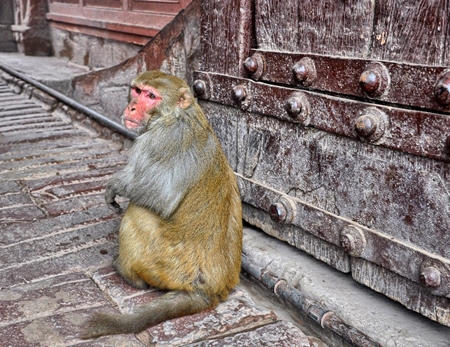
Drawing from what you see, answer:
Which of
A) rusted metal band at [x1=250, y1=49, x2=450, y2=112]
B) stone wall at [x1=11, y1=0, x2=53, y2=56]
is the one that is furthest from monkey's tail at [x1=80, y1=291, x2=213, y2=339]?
stone wall at [x1=11, y1=0, x2=53, y2=56]

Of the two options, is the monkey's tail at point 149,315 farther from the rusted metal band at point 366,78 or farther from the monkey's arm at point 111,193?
the rusted metal band at point 366,78

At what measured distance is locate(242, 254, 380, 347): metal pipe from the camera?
7.16 ft

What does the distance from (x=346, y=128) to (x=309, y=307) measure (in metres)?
0.77

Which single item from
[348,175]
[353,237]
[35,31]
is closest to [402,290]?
[353,237]

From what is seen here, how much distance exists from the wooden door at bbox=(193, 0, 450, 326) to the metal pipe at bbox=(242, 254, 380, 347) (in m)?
0.21

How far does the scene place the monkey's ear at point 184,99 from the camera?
2.64m

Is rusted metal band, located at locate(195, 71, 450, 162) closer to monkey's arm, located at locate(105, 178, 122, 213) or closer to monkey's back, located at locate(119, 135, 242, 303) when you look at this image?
monkey's back, located at locate(119, 135, 242, 303)

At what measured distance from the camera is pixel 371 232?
7.50 ft

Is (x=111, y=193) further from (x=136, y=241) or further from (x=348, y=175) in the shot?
(x=348, y=175)

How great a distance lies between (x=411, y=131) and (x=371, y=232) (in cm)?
46

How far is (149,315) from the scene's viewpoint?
7.48 feet

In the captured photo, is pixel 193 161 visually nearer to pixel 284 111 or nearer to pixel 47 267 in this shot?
pixel 284 111

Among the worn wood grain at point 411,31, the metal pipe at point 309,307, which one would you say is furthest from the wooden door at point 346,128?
the metal pipe at point 309,307

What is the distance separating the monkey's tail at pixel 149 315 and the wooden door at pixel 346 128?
0.58 m
